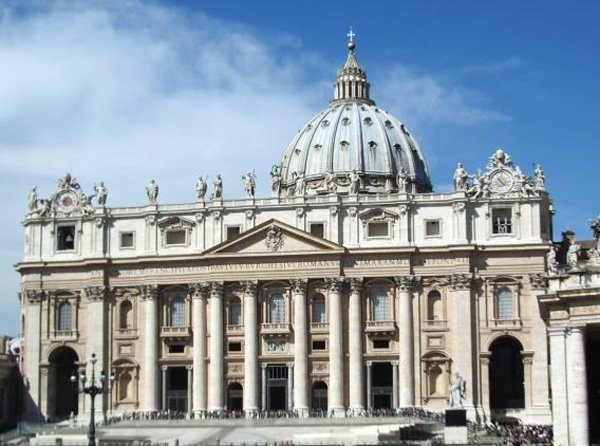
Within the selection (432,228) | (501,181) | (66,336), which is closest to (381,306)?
(432,228)

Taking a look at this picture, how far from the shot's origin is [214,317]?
4026 inches

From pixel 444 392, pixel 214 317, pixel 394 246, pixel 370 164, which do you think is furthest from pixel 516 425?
pixel 370 164

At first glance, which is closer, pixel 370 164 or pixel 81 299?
pixel 81 299

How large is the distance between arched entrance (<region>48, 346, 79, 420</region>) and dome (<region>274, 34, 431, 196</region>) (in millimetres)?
37078

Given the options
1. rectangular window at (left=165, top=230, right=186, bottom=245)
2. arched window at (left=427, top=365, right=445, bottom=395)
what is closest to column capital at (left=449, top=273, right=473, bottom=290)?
arched window at (left=427, top=365, right=445, bottom=395)

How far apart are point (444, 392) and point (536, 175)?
18809mm

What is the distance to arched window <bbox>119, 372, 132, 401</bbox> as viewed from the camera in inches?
4107

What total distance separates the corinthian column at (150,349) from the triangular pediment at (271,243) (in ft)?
20.2

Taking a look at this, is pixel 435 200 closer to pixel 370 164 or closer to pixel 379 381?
pixel 379 381

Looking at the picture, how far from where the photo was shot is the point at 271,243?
10244 centimetres

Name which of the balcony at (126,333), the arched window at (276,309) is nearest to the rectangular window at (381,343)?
the arched window at (276,309)

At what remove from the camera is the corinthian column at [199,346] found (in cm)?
10194

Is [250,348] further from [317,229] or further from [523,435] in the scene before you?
[523,435]

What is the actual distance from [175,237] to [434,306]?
22.2 m
